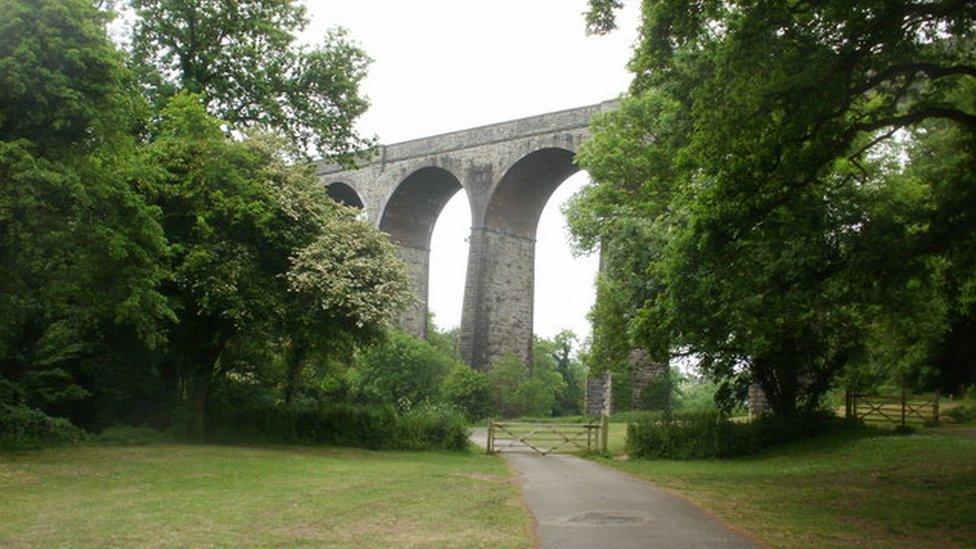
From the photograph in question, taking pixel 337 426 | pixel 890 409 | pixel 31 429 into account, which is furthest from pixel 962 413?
pixel 31 429

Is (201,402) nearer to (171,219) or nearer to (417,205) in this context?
(171,219)

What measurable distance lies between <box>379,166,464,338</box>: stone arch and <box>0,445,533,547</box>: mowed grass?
2450 cm

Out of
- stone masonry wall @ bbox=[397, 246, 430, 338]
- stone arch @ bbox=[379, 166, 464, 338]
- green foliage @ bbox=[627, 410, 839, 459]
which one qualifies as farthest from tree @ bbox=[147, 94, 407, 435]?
stone arch @ bbox=[379, 166, 464, 338]

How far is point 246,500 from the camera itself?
11539mm

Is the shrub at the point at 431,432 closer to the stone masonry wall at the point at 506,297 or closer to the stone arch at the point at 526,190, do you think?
the stone masonry wall at the point at 506,297

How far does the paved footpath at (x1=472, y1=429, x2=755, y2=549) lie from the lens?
897cm

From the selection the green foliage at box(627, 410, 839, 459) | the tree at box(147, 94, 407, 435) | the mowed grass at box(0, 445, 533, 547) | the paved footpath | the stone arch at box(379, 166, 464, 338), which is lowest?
the mowed grass at box(0, 445, 533, 547)

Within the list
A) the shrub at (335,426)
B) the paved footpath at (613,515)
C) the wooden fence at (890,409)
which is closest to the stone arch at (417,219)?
the shrub at (335,426)

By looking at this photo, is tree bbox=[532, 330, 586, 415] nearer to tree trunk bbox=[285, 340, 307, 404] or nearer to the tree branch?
tree trunk bbox=[285, 340, 307, 404]

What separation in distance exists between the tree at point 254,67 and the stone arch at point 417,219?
1597 centimetres

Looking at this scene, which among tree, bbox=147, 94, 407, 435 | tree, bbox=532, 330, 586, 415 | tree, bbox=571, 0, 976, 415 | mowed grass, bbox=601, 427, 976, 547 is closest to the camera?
mowed grass, bbox=601, 427, 976, 547

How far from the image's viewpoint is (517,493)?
13055 mm

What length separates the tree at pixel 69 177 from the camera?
13320mm

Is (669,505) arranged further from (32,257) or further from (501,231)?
(501,231)
